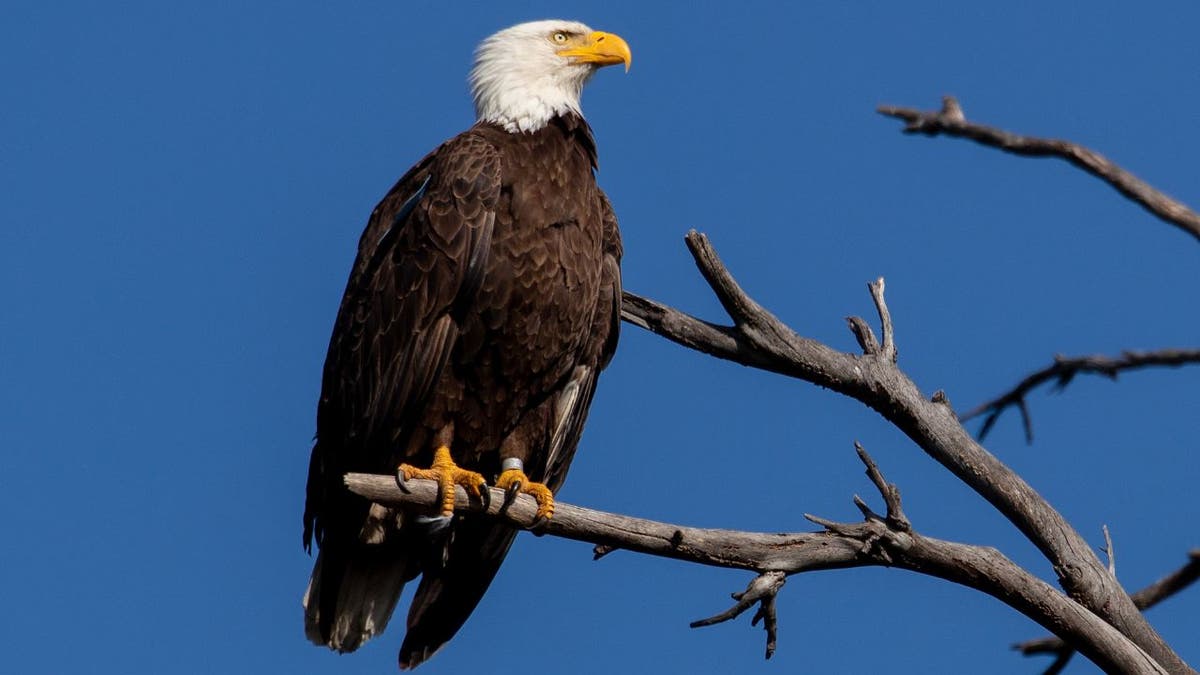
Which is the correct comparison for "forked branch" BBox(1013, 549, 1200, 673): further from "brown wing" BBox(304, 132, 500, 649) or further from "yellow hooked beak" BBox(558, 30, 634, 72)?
"yellow hooked beak" BBox(558, 30, 634, 72)

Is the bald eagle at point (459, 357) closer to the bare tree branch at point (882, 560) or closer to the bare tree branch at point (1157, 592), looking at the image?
the bare tree branch at point (882, 560)

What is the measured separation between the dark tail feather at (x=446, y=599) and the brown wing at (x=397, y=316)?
0.36 m

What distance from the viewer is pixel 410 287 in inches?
207

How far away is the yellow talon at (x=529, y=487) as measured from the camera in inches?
190

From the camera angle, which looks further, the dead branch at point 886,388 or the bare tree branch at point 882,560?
the dead branch at point 886,388

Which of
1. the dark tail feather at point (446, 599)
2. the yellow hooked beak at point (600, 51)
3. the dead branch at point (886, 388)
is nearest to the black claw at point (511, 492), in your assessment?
the dark tail feather at point (446, 599)

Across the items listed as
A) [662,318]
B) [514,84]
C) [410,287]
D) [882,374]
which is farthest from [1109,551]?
[514,84]

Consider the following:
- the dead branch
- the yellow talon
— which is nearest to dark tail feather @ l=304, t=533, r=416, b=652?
the yellow talon

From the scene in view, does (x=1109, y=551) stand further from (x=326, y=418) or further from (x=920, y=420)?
(x=326, y=418)

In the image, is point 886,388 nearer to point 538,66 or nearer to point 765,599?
point 765,599

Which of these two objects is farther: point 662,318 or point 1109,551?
point 662,318

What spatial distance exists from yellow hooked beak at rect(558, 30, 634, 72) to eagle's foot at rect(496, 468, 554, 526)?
1750 millimetres

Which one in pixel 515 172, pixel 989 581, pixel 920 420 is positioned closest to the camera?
pixel 989 581

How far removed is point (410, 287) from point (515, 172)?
1.82 feet
